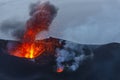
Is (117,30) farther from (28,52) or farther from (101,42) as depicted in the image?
(28,52)

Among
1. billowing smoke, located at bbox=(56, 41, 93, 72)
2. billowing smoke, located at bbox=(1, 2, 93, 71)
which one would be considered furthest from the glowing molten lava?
billowing smoke, located at bbox=(56, 41, 93, 72)

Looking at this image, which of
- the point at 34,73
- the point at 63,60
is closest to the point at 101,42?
the point at 63,60

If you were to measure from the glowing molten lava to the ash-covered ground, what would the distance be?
0.92ft

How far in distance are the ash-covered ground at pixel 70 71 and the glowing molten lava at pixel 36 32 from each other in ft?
0.92

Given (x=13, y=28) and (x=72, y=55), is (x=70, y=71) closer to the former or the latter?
(x=72, y=55)

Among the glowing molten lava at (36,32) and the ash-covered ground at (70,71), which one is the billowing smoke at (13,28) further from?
the ash-covered ground at (70,71)

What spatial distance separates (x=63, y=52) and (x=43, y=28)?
2.00 feet

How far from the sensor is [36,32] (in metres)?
10.0

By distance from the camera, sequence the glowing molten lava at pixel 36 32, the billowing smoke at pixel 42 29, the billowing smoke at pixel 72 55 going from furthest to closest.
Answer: the glowing molten lava at pixel 36 32, the billowing smoke at pixel 42 29, the billowing smoke at pixel 72 55

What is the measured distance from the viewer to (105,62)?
970 cm

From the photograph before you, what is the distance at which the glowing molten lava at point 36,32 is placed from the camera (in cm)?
988

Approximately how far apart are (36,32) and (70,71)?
1112 mm

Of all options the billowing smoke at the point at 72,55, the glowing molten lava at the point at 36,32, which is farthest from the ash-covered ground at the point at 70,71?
the glowing molten lava at the point at 36,32

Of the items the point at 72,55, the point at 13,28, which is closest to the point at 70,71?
the point at 72,55
